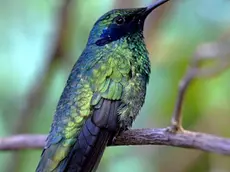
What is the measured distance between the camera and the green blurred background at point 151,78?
3416mm

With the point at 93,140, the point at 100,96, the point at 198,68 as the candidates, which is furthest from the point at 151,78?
the point at 93,140

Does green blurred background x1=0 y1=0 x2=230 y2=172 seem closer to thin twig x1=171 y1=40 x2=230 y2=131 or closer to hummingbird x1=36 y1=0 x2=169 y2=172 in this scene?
thin twig x1=171 y1=40 x2=230 y2=131

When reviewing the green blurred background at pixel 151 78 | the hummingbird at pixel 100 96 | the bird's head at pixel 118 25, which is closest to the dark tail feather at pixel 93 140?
the hummingbird at pixel 100 96

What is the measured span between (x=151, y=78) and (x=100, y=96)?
5.20 ft

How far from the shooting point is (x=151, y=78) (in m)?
3.88

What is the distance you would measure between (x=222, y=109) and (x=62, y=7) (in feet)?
4.08

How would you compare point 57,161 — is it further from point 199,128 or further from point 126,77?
point 199,128

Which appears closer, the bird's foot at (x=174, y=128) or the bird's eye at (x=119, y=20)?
the bird's foot at (x=174, y=128)

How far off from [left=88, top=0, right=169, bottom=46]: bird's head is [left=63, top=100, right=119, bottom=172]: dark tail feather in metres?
0.40

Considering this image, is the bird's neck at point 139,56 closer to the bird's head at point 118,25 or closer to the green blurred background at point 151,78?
the bird's head at point 118,25

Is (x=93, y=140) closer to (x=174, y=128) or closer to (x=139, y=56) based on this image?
(x=174, y=128)

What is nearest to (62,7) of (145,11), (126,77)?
(145,11)

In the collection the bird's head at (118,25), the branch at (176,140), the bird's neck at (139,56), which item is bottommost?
the branch at (176,140)

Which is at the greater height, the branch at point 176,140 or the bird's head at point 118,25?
the bird's head at point 118,25
